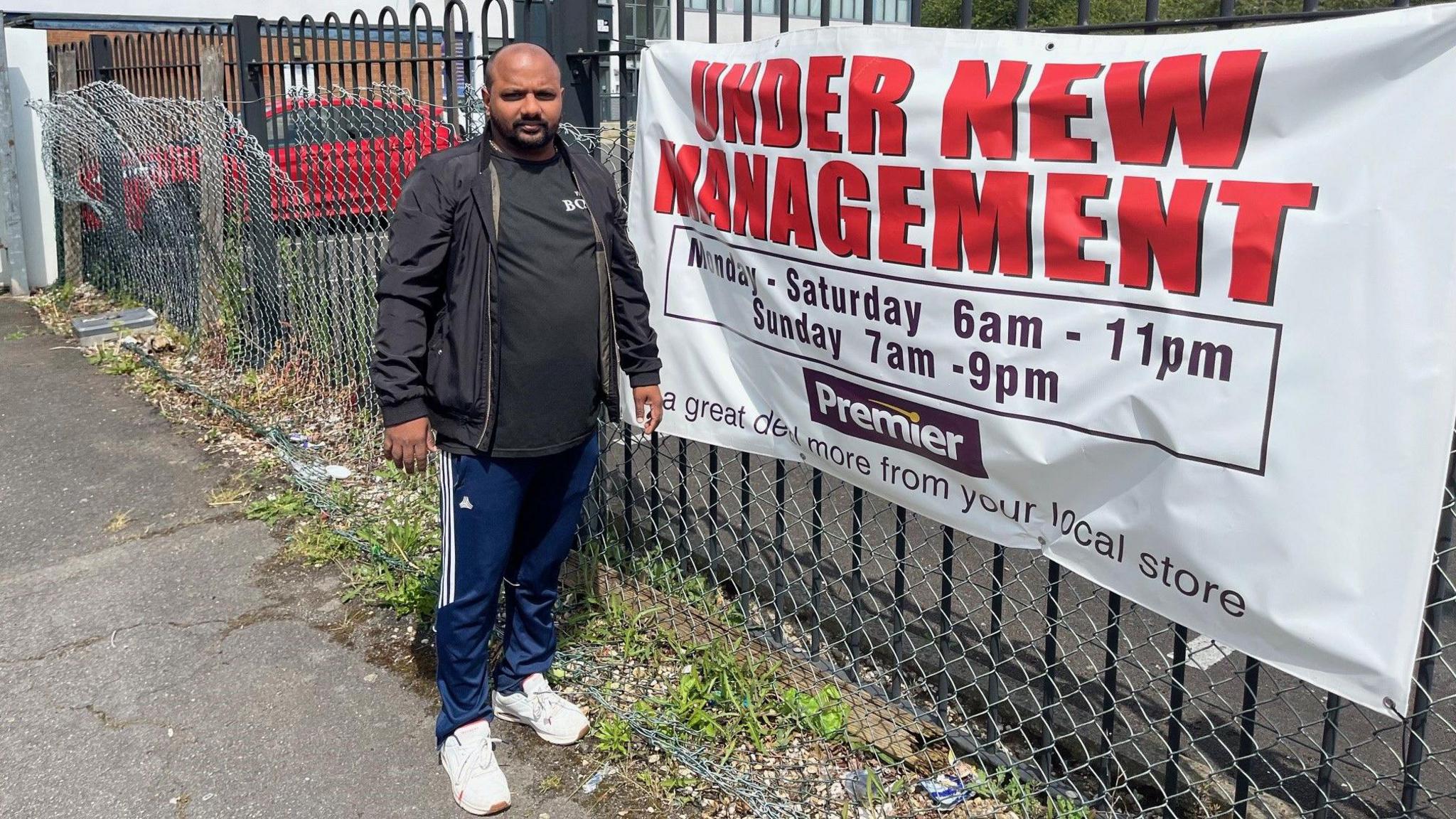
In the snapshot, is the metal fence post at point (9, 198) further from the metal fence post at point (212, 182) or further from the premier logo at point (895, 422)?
→ the premier logo at point (895, 422)

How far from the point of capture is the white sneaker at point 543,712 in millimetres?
3250

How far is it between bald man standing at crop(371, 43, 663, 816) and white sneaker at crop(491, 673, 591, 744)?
0.16 m

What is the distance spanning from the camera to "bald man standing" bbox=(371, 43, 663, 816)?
2.85m

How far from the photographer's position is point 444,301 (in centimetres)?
295

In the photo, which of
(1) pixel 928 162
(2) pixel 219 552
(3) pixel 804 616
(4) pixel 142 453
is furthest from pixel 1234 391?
(4) pixel 142 453

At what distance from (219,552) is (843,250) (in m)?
3.15

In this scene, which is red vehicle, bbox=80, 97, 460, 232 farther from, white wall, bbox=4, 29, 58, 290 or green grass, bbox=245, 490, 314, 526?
white wall, bbox=4, 29, 58, 290

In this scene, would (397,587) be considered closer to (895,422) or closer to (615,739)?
(615,739)

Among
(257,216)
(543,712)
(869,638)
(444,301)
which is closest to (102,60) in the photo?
(257,216)

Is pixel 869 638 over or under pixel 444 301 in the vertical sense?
under

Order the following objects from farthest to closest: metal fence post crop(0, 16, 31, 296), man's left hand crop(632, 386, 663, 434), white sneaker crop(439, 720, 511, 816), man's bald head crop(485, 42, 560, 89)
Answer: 1. metal fence post crop(0, 16, 31, 296)
2. man's left hand crop(632, 386, 663, 434)
3. white sneaker crop(439, 720, 511, 816)
4. man's bald head crop(485, 42, 560, 89)

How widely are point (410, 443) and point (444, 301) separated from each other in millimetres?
393

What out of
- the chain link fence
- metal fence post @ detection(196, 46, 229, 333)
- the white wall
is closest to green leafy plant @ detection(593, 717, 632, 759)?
the chain link fence

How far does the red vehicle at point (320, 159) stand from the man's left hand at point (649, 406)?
180 centimetres
